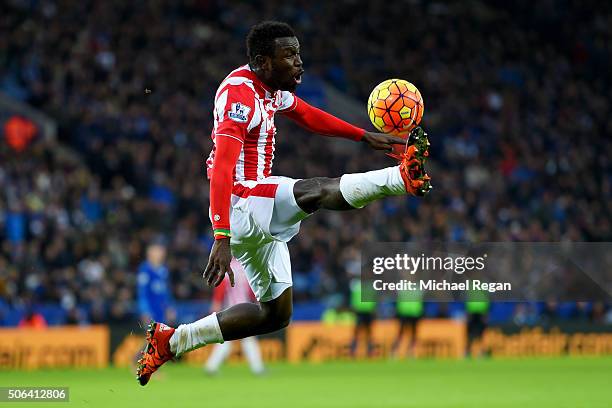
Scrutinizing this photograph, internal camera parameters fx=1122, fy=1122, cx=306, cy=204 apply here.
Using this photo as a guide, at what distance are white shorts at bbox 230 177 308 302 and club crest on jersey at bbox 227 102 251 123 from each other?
456mm

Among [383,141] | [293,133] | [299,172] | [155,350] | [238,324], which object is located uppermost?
[293,133]

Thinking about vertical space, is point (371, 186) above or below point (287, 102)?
below

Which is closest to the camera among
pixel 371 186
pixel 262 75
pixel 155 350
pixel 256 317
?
pixel 371 186

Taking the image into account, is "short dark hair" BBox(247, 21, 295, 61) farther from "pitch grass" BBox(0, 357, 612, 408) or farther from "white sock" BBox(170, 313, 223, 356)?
"pitch grass" BBox(0, 357, 612, 408)

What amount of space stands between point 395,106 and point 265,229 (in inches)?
47.2

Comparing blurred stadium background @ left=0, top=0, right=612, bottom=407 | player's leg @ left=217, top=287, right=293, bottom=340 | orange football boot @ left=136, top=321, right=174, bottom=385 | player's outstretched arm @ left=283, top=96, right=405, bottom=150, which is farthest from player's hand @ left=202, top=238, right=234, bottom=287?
blurred stadium background @ left=0, top=0, right=612, bottom=407

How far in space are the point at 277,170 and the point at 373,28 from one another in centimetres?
618

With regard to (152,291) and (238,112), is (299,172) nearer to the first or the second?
(152,291)

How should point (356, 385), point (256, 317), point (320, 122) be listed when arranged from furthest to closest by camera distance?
point (356, 385)
point (320, 122)
point (256, 317)

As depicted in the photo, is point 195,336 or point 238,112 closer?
point 238,112

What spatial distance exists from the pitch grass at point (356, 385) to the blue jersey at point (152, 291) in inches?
33.9

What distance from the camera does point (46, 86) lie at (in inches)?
757

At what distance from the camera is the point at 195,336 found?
7586mm


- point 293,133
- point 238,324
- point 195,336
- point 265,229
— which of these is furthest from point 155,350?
point 293,133
